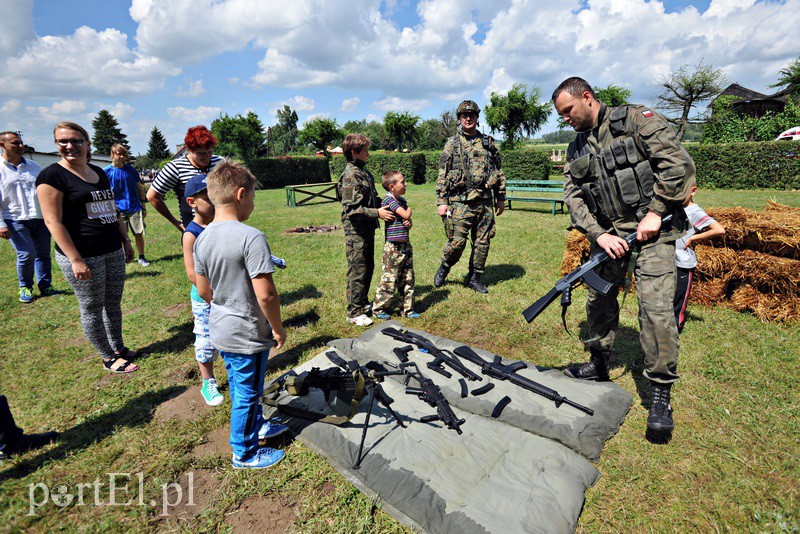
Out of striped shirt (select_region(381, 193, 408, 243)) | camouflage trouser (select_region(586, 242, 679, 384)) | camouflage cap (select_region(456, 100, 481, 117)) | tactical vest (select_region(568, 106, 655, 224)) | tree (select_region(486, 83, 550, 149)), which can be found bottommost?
camouflage trouser (select_region(586, 242, 679, 384))

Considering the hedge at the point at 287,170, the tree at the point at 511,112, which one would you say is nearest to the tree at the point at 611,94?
the tree at the point at 511,112

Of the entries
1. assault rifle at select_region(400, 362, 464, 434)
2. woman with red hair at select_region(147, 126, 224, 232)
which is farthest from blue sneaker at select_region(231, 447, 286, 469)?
woman with red hair at select_region(147, 126, 224, 232)

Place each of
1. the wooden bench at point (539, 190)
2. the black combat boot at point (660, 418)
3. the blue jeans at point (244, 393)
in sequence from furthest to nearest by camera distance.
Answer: the wooden bench at point (539, 190), the black combat boot at point (660, 418), the blue jeans at point (244, 393)

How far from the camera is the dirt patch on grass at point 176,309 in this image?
609 centimetres

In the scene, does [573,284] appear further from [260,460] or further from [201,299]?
[201,299]

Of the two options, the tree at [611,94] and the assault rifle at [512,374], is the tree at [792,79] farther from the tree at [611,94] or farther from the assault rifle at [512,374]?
the assault rifle at [512,374]

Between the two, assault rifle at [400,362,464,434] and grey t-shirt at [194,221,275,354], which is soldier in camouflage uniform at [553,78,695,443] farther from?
grey t-shirt at [194,221,275,354]

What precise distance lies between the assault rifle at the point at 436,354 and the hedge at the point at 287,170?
31.6 m

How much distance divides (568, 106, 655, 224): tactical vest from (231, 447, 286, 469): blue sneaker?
12.0 feet

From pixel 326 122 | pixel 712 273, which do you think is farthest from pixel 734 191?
pixel 326 122

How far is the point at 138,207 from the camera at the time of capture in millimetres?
8328

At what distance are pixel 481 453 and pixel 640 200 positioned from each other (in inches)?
101

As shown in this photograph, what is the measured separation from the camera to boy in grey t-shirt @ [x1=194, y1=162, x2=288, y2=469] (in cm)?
251

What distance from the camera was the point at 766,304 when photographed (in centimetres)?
512
